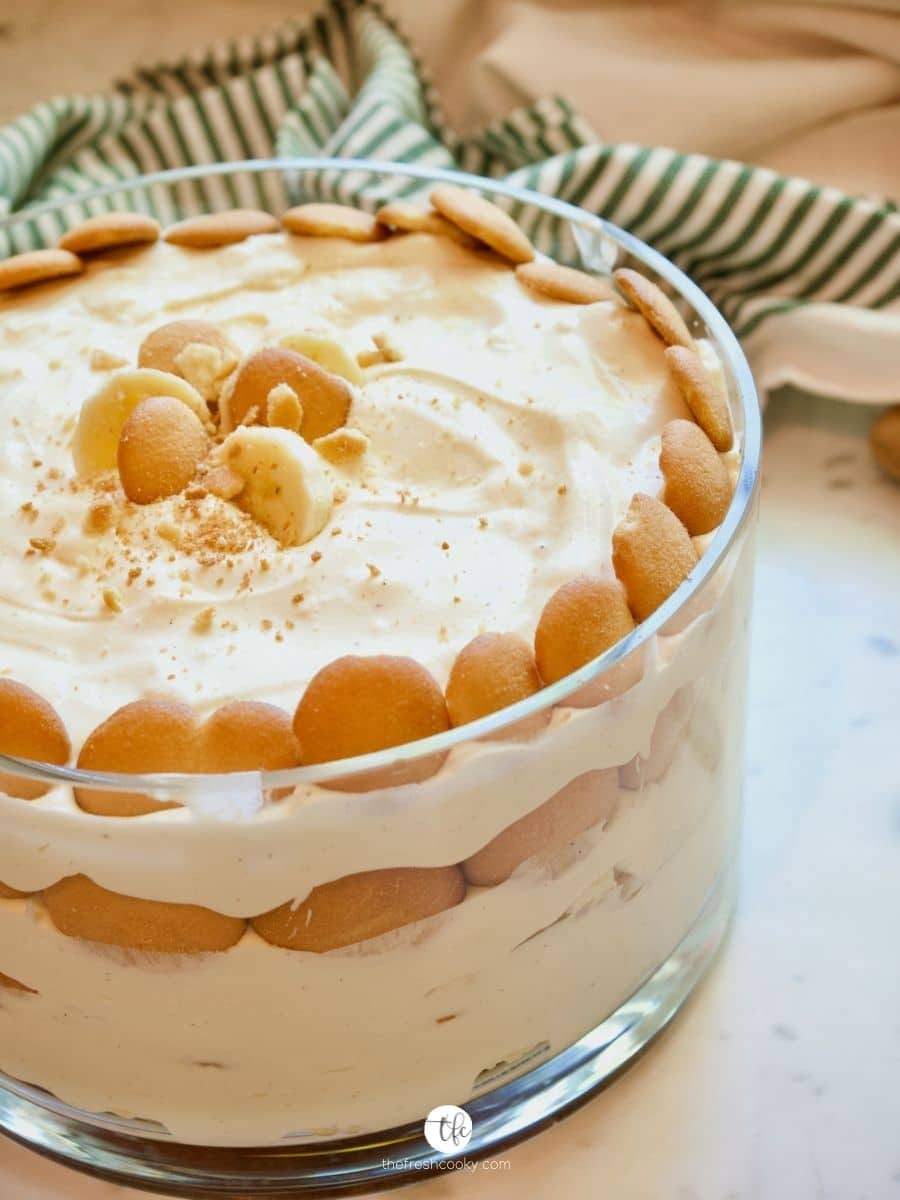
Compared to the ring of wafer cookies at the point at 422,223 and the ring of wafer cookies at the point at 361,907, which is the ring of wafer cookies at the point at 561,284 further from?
the ring of wafer cookies at the point at 361,907

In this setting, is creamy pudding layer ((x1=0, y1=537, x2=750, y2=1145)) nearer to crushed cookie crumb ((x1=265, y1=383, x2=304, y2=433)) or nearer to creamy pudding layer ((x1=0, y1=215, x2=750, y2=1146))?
creamy pudding layer ((x1=0, y1=215, x2=750, y2=1146))

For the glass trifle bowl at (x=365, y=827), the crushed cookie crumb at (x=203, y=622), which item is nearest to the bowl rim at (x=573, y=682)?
the glass trifle bowl at (x=365, y=827)

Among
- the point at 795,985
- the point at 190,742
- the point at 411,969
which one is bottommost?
the point at 795,985

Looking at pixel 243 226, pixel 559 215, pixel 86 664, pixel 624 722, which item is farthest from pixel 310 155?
pixel 624 722

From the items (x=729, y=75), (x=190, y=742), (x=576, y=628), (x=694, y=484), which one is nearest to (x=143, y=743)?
(x=190, y=742)

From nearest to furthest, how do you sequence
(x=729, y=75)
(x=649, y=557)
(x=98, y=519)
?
(x=649, y=557) → (x=98, y=519) → (x=729, y=75)

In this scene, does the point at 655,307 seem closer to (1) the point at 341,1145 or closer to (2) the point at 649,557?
(2) the point at 649,557

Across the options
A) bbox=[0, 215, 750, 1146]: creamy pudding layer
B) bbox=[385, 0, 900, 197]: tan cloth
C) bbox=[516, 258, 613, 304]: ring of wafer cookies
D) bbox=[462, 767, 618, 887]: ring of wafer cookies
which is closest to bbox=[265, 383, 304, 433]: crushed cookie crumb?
bbox=[0, 215, 750, 1146]: creamy pudding layer
